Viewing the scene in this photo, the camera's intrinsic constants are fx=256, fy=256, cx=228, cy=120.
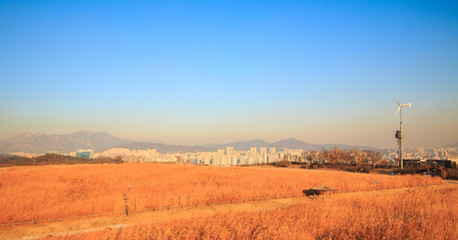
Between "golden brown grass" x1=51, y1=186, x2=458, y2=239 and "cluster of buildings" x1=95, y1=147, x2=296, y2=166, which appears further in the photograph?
"cluster of buildings" x1=95, y1=147, x2=296, y2=166

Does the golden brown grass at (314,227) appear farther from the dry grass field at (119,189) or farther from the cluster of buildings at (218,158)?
the cluster of buildings at (218,158)

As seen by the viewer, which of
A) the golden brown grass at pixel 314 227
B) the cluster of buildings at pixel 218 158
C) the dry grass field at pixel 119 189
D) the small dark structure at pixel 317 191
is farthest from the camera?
the cluster of buildings at pixel 218 158

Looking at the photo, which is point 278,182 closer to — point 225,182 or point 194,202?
point 225,182

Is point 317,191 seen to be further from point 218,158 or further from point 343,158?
point 218,158

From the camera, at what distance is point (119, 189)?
30219 mm

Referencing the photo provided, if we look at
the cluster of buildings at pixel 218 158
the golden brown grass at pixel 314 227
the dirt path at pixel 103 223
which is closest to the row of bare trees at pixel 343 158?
the cluster of buildings at pixel 218 158

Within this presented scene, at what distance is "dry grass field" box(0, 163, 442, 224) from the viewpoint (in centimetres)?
2252

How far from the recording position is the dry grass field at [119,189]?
886 inches

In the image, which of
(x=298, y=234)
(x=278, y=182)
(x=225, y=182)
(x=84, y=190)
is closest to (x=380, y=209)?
(x=298, y=234)

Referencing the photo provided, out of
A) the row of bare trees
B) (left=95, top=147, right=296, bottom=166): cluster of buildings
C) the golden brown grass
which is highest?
the golden brown grass

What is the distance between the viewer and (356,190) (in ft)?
110

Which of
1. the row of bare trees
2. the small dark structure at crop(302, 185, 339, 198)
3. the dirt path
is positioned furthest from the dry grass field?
the row of bare trees

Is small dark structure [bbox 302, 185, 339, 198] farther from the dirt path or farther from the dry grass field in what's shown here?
the dirt path

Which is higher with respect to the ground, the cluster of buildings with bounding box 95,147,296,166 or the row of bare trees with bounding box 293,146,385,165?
the row of bare trees with bounding box 293,146,385,165
